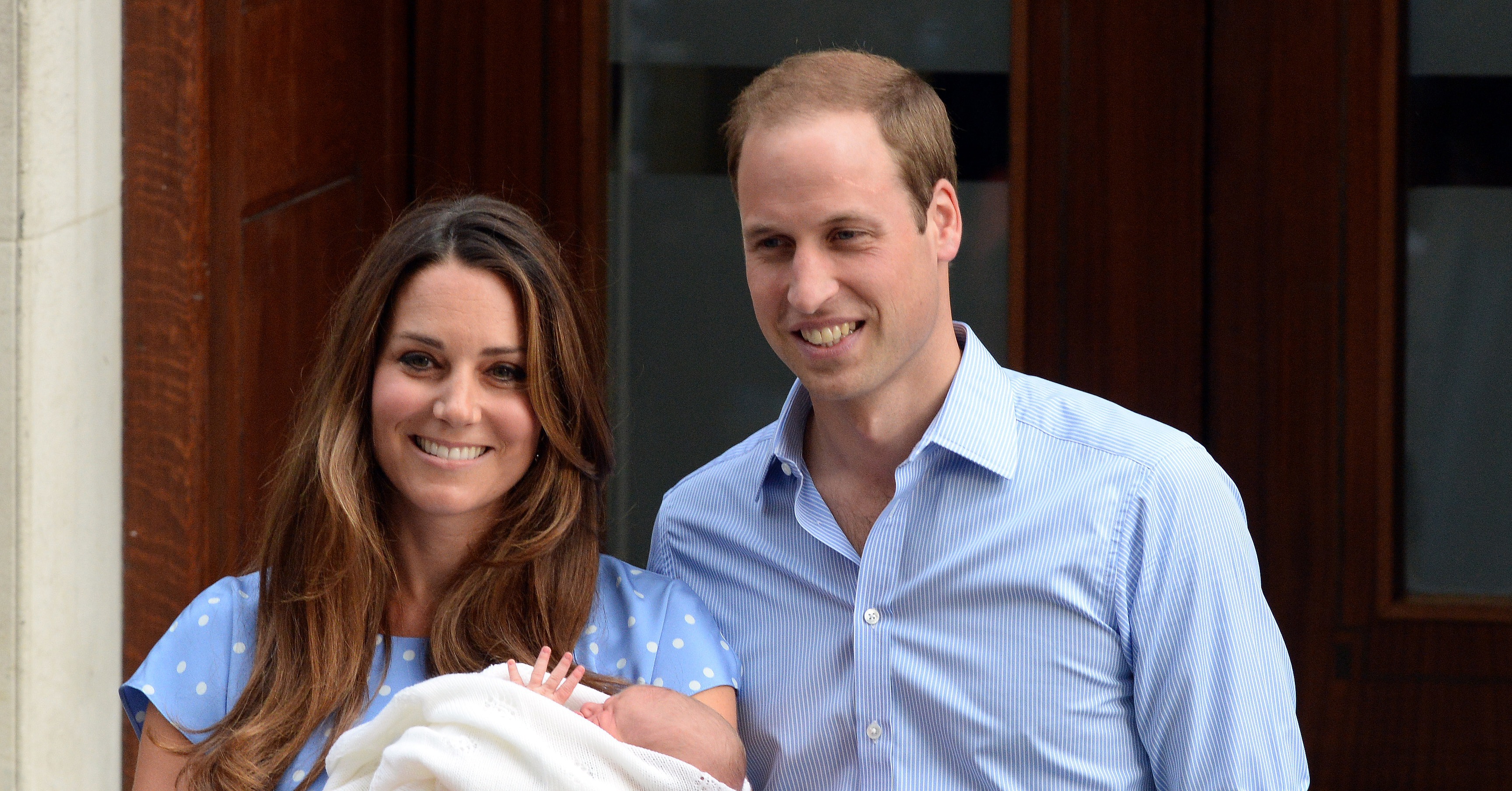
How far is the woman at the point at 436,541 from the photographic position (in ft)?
6.18

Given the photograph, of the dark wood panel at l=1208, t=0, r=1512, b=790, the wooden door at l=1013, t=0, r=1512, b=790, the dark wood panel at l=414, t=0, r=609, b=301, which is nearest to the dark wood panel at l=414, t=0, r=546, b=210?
the dark wood panel at l=414, t=0, r=609, b=301

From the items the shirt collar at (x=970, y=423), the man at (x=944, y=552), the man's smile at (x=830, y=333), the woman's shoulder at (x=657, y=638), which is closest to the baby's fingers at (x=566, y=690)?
the woman's shoulder at (x=657, y=638)

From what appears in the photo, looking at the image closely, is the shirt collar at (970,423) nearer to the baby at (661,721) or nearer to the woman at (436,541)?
the woman at (436,541)

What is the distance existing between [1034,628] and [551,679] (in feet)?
1.86

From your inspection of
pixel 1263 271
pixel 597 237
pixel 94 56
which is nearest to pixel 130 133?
pixel 94 56

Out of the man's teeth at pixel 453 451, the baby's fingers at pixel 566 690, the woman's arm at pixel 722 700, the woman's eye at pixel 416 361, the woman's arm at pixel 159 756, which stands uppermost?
the woman's eye at pixel 416 361

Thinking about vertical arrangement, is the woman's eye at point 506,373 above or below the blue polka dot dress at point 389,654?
above

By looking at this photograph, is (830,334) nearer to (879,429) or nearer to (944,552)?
(879,429)

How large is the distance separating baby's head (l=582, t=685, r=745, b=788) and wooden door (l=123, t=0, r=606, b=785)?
1.01 metres

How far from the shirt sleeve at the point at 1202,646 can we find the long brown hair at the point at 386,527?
Answer: 2.12 feet

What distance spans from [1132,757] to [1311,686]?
115 centimetres

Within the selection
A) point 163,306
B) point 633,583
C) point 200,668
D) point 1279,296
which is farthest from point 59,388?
point 1279,296

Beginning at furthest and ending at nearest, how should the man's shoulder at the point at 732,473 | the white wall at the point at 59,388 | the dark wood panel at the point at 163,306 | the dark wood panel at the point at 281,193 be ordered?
1. the dark wood panel at the point at 281,193
2. the dark wood panel at the point at 163,306
3. the white wall at the point at 59,388
4. the man's shoulder at the point at 732,473

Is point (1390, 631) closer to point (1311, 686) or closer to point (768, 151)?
point (1311, 686)
